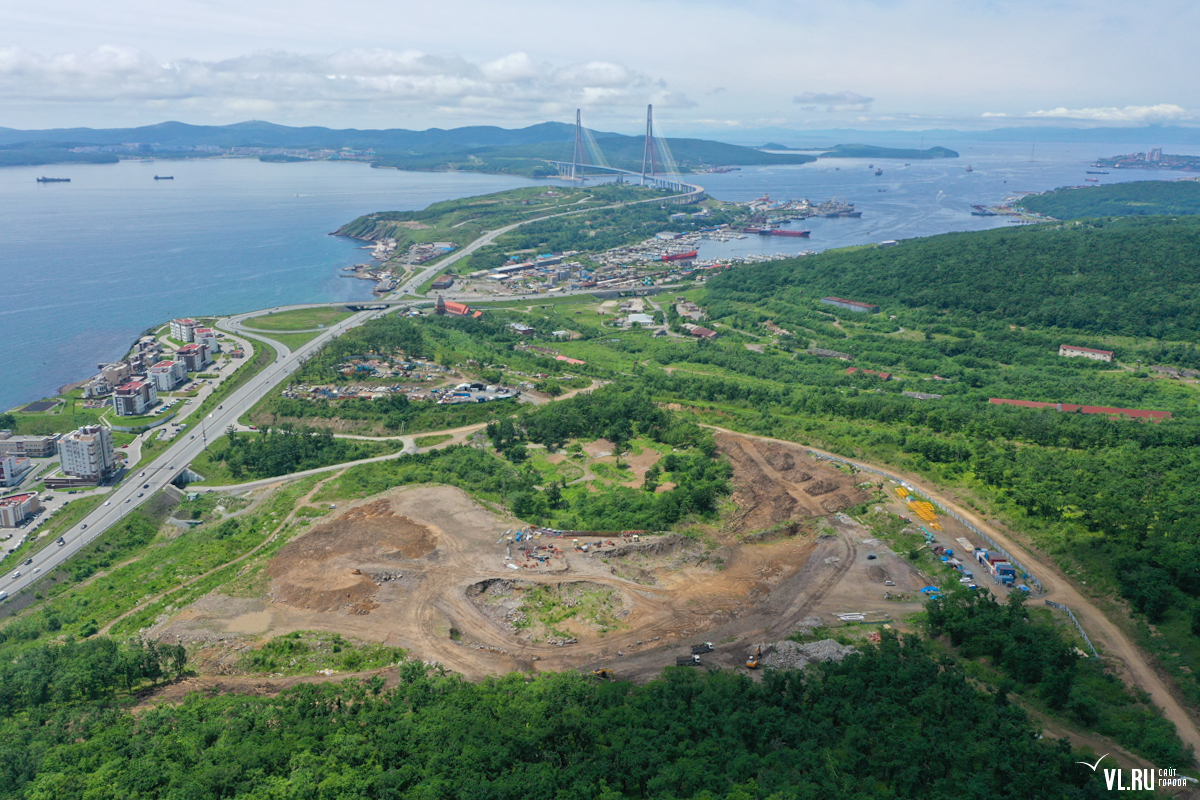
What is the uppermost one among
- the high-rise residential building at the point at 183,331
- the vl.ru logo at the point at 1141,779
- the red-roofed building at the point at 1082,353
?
the high-rise residential building at the point at 183,331

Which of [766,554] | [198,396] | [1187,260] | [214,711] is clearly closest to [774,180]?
[1187,260]

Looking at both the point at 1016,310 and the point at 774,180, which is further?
the point at 774,180

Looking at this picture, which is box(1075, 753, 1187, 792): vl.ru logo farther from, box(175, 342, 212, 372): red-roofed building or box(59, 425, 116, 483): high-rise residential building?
box(175, 342, 212, 372): red-roofed building

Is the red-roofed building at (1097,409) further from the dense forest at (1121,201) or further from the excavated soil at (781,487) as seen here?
the dense forest at (1121,201)

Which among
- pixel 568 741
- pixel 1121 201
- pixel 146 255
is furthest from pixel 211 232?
pixel 1121 201

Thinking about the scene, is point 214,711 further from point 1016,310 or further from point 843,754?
point 1016,310

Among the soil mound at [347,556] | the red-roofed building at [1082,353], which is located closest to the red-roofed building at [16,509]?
the soil mound at [347,556]
